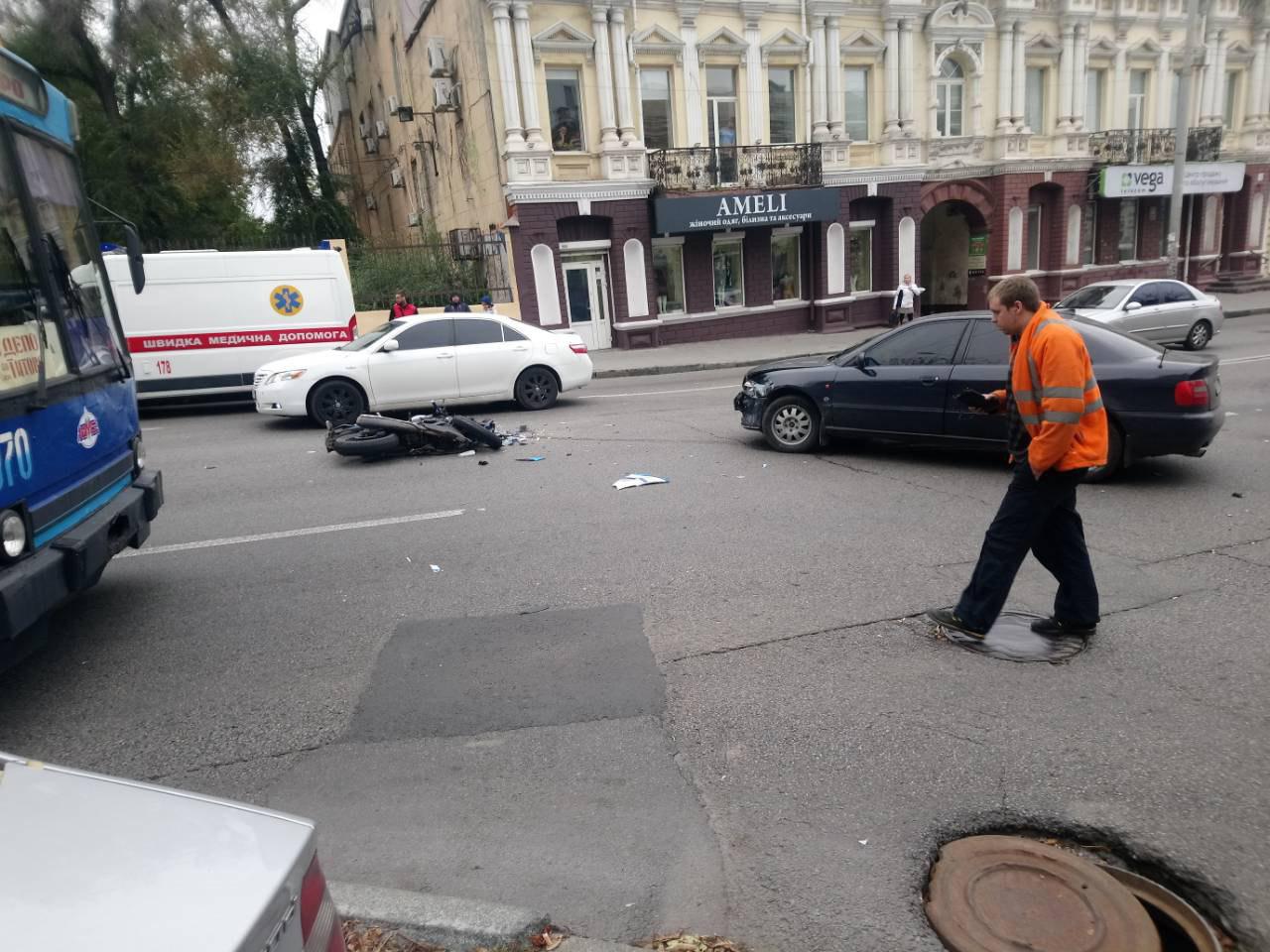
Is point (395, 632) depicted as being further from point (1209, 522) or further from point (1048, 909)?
point (1209, 522)

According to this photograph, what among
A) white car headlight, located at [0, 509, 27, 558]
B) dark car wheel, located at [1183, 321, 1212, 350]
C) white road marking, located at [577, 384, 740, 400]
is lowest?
dark car wheel, located at [1183, 321, 1212, 350]

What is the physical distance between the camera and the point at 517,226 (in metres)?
20.3

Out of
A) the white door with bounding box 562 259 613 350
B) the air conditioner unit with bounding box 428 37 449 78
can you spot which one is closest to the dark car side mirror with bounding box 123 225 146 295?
the white door with bounding box 562 259 613 350

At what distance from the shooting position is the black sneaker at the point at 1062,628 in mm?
4441

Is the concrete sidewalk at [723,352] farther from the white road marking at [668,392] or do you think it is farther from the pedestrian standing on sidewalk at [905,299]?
the white road marking at [668,392]

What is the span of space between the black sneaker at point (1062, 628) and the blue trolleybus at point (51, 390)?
195 inches

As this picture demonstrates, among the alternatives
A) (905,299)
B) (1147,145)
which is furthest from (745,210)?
(1147,145)

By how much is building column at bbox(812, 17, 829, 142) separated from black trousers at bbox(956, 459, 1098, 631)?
835 inches

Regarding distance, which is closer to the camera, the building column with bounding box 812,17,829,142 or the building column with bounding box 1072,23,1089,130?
the building column with bounding box 812,17,829,142

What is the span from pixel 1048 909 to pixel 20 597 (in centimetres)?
418

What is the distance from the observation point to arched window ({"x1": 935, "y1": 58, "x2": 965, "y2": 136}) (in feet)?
81.0

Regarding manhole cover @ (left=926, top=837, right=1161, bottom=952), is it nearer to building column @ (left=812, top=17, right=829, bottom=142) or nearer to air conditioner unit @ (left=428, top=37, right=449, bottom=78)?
building column @ (left=812, top=17, right=829, bottom=142)

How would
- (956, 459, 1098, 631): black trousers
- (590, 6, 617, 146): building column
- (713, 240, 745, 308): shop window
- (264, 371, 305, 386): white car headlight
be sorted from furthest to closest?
(713, 240, 745, 308): shop window
(590, 6, 617, 146): building column
(264, 371, 305, 386): white car headlight
(956, 459, 1098, 631): black trousers

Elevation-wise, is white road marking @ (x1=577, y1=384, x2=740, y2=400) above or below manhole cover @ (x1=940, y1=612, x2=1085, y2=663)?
below
